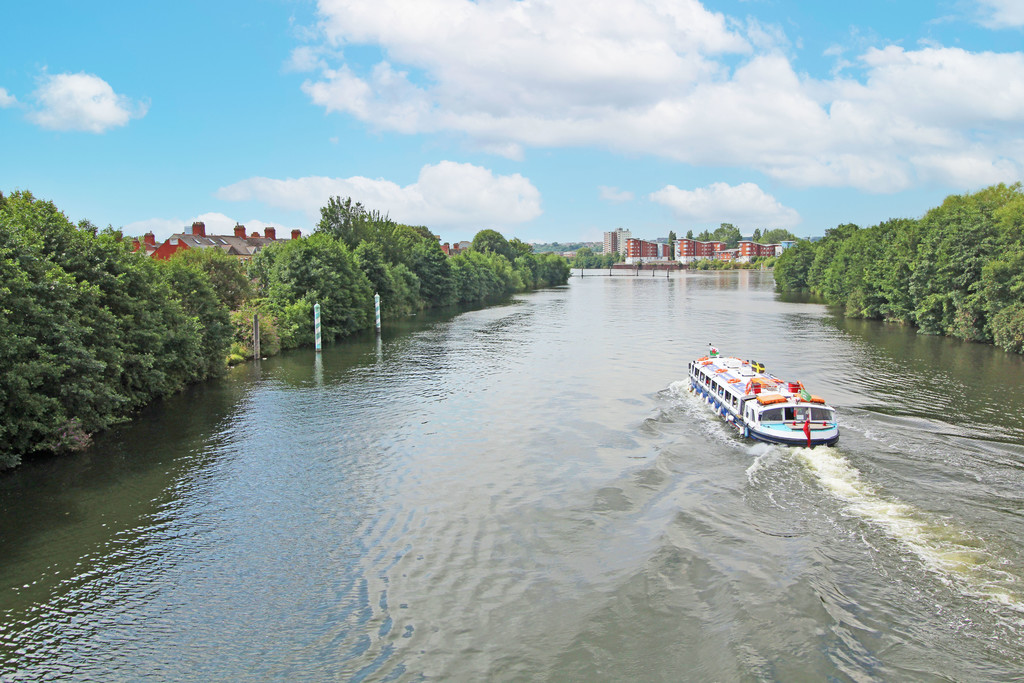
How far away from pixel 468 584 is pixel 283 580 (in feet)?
16.6

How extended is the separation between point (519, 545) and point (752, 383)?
18011 millimetres

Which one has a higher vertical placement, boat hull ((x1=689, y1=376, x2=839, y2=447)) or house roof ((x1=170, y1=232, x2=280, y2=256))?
house roof ((x1=170, y1=232, x2=280, y2=256))

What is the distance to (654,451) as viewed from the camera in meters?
28.8

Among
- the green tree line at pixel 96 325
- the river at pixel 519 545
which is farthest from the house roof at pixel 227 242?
the river at pixel 519 545

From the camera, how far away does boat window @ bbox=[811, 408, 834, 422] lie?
1123 inches

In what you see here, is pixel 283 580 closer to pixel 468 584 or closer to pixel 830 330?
pixel 468 584

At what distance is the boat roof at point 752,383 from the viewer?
96.7 feet

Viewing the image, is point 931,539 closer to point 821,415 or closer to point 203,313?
point 821,415

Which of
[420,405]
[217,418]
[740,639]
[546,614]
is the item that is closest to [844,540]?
[740,639]

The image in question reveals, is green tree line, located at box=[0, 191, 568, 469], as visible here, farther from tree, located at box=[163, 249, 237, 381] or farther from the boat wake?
the boat wake

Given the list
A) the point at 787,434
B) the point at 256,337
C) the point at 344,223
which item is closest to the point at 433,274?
the point at 344,223

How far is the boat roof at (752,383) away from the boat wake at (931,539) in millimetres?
4380

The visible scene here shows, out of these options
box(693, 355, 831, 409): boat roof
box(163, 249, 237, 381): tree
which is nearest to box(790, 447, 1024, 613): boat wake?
box(693, 355, 831, 409): boat roof

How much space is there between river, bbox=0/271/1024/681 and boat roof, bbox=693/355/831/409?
2.24 metres
